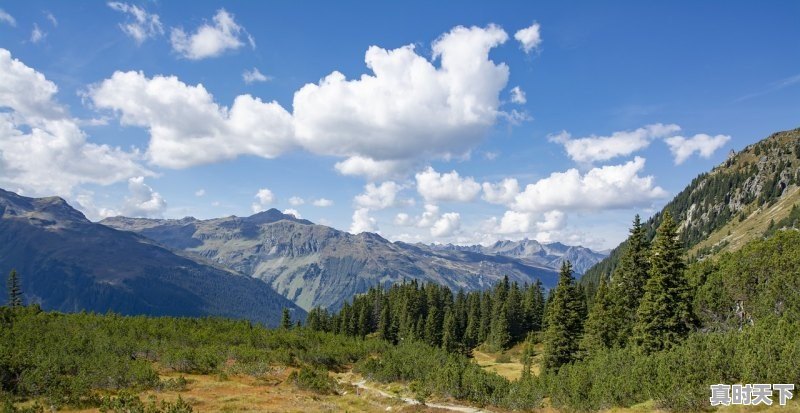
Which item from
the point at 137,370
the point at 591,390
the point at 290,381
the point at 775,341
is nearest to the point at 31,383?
the point at 137,370

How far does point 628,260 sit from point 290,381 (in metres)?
39.3

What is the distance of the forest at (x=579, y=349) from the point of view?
24.7 meters

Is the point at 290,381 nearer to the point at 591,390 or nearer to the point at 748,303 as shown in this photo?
the point at 591,390

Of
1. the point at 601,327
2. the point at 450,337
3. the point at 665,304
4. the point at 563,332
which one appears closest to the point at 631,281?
the point at 601,327

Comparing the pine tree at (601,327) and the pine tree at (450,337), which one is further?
the pine tree at (450,337)

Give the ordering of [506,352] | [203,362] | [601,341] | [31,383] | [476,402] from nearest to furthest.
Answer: [31,383]
[476,402]
[203,362]
[601,341]
[506,352]

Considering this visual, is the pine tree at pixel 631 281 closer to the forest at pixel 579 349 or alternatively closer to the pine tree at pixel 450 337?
the forest at pixel 579 349

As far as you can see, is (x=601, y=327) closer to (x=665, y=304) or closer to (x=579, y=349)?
(x=579, y=349)

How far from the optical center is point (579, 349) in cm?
5394

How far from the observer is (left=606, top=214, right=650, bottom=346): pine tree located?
1924 inches

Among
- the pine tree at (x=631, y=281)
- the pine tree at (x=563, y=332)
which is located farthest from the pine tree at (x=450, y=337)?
the pine tree at (x=631, y=281)

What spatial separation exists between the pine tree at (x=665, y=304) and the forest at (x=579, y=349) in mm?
106

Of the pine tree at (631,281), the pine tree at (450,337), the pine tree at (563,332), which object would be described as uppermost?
the pine tree at (631,281)

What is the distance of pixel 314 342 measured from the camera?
74.1m
